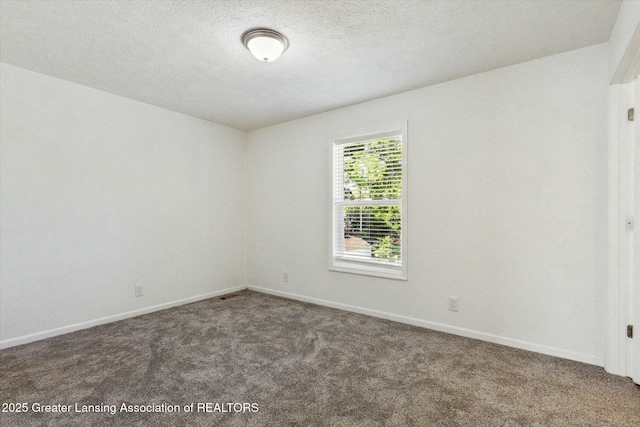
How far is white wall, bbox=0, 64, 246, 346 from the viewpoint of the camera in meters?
2.83

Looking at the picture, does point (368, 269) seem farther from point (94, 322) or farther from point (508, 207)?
point (94, 322)

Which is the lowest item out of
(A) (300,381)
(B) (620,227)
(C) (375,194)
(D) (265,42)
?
(A) (300,381)

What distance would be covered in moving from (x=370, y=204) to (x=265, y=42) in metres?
2.09

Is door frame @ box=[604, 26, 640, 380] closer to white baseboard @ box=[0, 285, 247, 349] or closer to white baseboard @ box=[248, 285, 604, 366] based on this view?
white baseboard @ box=[248, 285, 604, 366]

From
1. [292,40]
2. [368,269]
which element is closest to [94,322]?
[368,269]

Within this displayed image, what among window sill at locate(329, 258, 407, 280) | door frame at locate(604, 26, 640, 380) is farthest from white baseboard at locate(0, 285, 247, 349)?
door frame at locate(604, 26, 640, 380)

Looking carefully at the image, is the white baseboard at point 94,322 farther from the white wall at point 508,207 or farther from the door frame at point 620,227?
the door frame at point 620,227

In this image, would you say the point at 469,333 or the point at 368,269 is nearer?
the point at 469,333

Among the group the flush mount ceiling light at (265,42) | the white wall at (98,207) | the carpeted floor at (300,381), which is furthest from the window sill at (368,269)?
the flush mount ceiling light at (265,42)

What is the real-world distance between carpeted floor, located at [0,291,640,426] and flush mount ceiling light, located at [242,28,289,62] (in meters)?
2.39

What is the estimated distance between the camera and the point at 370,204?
12.2ft

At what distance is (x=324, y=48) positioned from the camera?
249cm

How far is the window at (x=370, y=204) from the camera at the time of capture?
347 centimetres

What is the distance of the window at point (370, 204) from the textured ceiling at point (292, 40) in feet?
2.13
